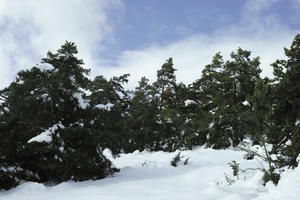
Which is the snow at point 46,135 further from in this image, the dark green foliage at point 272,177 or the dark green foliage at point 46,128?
the dark green foliage at point 272,177

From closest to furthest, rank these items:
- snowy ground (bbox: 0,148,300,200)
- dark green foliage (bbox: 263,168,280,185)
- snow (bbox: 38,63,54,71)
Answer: snowy ground (bbox: 0,148,300,200) < dark green foliage (bbox: 263,168,280,185) < snow (bbox: 38,63,54,71)

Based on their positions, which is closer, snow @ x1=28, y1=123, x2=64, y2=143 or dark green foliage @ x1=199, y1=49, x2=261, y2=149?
snow @ x1=28, y1=123, x2=64, y2=143

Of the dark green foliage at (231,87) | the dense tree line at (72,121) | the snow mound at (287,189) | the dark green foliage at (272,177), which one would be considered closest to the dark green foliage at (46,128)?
the dense tree line at (72,121)

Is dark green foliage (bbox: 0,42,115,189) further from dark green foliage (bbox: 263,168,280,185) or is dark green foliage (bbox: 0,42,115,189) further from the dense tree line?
dark green foliage (bbox: 263,168,280,185)

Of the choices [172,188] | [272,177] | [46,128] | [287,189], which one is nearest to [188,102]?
[46,128]

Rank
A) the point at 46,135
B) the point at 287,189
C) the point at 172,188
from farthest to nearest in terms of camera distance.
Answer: the point at 46,135 → the point at 172,188 → the point at 287,189

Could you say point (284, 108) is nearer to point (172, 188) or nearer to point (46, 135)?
point (172, 188)

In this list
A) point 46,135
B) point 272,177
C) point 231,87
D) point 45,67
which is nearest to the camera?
point 272,177

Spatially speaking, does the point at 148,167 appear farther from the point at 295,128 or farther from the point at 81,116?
the point at 295,128

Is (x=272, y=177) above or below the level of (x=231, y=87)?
below

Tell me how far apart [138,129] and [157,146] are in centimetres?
219

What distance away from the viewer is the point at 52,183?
14281mm

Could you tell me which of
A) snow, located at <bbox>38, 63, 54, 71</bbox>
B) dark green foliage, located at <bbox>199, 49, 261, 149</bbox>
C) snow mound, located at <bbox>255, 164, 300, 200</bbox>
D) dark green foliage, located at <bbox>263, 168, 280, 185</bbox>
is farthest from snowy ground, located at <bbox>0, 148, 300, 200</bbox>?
dark green foliage, located at <bbox>199, 49, 261, 149</bbox>

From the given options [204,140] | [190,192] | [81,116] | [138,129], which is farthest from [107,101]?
[190,192]
